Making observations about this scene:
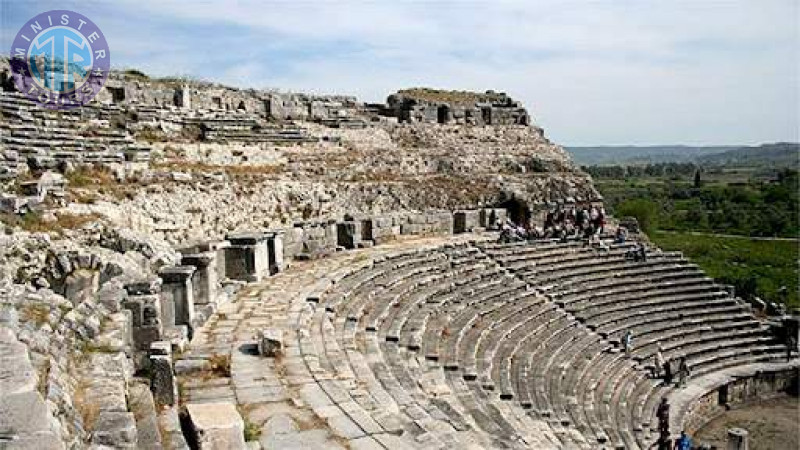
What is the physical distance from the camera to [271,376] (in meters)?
7.69

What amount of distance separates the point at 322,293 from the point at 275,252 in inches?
109

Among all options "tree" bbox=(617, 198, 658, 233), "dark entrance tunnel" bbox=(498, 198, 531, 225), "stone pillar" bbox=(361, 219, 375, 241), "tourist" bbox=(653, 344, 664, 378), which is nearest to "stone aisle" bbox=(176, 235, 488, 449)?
"stone pillar" bbox=(361, 219, 375, 241)

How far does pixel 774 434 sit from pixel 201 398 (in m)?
14.1

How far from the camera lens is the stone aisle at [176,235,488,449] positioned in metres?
6.21

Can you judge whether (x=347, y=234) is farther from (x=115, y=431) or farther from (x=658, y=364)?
(x=115, y=431)

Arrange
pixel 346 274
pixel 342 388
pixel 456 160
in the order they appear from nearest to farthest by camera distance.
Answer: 1. pixel 342 388
2. pixel 346 274
3. pixel 456 160

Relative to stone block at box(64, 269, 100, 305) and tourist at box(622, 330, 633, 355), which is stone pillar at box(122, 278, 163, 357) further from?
tourist at box(622, 330, 633, 355)

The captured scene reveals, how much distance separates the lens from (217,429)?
5.61 m

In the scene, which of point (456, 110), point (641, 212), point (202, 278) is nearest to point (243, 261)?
point (202, 278)

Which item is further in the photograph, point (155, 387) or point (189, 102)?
point (189, 102)

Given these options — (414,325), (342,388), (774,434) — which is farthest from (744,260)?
(342,388)

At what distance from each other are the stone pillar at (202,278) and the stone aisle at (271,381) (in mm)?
307

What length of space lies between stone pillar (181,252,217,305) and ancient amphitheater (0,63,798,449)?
0.03 m

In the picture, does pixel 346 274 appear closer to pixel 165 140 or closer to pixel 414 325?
pixel 414 325
